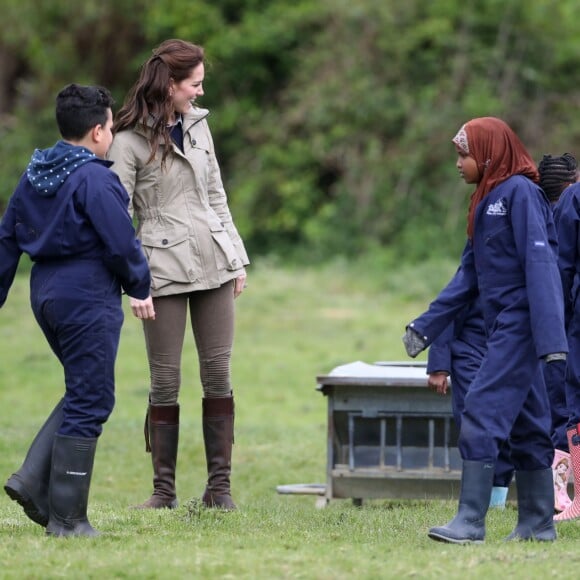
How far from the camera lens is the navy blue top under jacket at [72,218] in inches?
230

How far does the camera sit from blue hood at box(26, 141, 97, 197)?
589 cm

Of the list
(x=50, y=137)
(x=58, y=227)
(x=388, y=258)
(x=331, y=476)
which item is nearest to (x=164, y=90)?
(x=58, y=227)

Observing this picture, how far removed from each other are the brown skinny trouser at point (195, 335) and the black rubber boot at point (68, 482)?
50.6 inches

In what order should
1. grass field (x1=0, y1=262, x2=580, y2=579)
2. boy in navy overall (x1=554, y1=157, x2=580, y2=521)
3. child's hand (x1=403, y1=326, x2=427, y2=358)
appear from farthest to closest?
1. boy in navy overall (x1=554, y1=157, x2=580, y2=521)
2. child's hand (x1=403, y1=326, x2=427, y2=358)
3. grass field (x1=0, y1=262, x2=580, y2=579)

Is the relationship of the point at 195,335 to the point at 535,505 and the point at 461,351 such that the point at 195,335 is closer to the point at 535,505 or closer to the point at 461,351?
the point at 461,351

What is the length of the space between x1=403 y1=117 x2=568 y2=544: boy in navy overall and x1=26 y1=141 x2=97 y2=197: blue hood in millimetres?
1679

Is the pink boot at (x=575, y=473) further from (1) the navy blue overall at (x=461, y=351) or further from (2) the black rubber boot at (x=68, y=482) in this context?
(2) the black rubber boot at (x=68, y=482)

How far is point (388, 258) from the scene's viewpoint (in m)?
23.2

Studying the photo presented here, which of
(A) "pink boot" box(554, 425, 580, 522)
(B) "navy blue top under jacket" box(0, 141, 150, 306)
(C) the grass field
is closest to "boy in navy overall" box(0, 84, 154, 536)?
(B) "navy blue top under jacket" box(0, 141, 150, 306)

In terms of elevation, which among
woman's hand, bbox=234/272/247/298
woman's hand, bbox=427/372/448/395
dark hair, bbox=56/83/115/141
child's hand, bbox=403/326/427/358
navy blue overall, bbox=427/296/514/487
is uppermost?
dark hair, bbox=56/83/115/141

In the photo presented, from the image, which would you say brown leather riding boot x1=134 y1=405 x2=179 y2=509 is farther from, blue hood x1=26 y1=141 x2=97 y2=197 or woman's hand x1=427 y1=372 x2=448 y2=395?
blue hood x1=26 y1=141 x2=97 y2=197

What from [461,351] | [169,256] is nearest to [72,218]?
[169,256]

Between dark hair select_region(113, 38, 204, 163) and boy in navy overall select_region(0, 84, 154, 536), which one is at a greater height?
dark hair select_region(113, 38, 204, 163)

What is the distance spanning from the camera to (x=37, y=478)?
5984 millimetres
